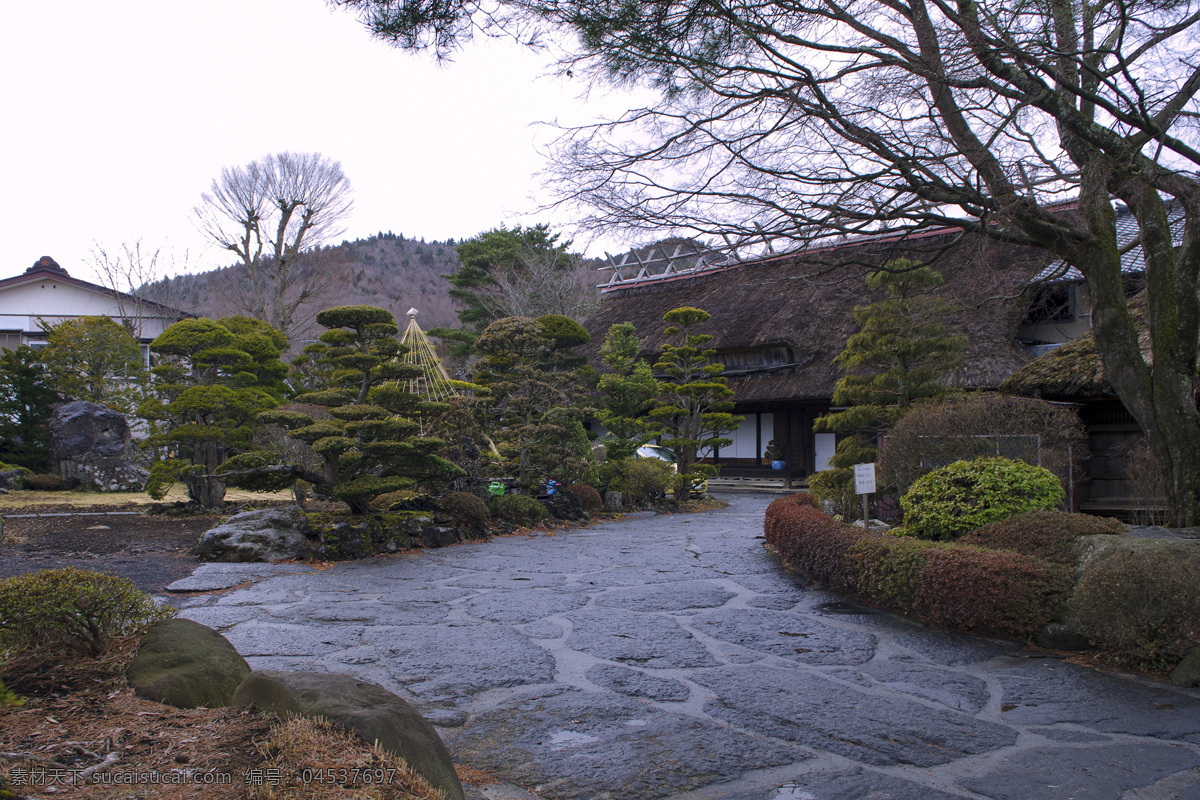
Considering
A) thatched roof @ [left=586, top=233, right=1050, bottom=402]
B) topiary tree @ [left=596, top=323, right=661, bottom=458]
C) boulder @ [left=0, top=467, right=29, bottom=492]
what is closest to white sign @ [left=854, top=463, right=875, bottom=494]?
thatched roof @ [left=586, top=233, right=1050, bottom=402]

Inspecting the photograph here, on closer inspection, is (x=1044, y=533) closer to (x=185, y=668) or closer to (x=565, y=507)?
(x=185, y=668)

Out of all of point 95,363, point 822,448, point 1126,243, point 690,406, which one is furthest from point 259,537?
point 822,448

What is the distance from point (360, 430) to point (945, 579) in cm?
725

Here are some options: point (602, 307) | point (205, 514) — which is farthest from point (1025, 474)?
point (602, 307)

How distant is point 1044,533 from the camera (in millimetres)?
6172

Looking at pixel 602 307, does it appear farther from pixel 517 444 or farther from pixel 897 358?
pixel 897 358

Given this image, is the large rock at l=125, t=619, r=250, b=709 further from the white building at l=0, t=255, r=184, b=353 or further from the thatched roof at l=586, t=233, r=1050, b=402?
the white building at l=0, t=255, r=184, b=353

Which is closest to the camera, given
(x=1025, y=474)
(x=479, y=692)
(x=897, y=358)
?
(x=479, y=692)

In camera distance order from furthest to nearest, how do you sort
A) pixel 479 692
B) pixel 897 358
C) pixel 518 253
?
1. pixel 518 253
2. pixel 897 358
3. pixel 479 692

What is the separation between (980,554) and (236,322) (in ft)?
45.2

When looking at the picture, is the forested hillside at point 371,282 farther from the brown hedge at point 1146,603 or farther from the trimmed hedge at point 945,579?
the brown hedge at point 1146,603

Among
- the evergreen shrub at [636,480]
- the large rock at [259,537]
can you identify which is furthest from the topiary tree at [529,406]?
the large rock at [259,537]

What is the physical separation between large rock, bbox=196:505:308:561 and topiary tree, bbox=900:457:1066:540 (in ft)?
23.9

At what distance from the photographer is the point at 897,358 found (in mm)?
10844
